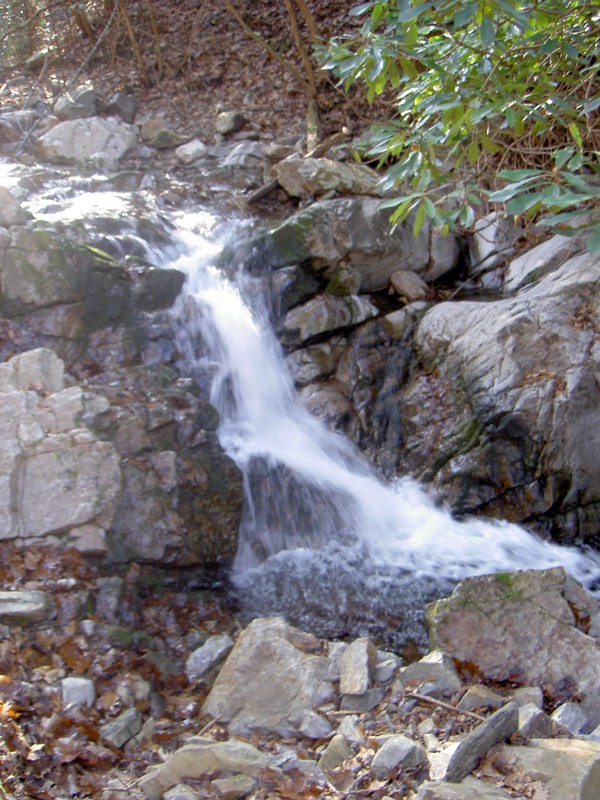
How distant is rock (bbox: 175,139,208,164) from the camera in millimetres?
10383

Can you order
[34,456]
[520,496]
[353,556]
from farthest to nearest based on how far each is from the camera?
[520,496]
[353,556]
[34,456]

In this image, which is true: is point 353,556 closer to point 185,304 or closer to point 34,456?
point 34,456

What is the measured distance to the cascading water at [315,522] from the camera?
471 cm

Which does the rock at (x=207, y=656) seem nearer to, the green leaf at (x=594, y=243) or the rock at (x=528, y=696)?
the rock at (x=528, y=696)

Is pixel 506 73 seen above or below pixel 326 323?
above

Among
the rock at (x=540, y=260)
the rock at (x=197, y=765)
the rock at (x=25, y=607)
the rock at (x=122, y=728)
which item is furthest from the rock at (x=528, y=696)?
the rock at (x=540, y=260)

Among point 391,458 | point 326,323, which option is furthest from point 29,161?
point 391,458

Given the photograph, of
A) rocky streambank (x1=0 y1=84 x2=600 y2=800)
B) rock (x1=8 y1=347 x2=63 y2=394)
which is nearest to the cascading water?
rocky streambank (x1=0 y1=84 x2=600 y2=800)

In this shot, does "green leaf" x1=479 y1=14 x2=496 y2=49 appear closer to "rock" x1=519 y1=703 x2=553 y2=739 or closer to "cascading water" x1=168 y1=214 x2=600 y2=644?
"rock" x1=519 y1=703 x2=553 y2=739

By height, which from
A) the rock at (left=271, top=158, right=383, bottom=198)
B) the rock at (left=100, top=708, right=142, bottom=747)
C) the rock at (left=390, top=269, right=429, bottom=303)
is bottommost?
the rock at (left=100, top=708, right=142, bottom=747)

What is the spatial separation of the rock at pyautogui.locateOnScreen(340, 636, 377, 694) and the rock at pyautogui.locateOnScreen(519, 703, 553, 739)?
0.77 meters

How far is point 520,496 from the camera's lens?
18.0 ft

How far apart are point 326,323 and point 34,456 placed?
3290 mm

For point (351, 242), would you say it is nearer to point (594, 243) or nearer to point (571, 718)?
point (594, 243)
